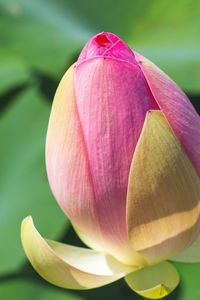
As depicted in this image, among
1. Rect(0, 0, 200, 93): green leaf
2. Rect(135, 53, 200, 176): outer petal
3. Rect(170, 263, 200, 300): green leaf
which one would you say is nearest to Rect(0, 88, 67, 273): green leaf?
Rect(0, 0, 200, 93): green leaf

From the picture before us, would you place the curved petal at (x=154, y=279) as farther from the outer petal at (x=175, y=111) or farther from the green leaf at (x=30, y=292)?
the green leaf at (x=30, y=292)

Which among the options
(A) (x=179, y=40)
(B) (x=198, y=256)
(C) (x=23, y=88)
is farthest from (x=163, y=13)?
(B) (x=198, y=256)

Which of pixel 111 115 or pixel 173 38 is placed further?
pixel 173 38

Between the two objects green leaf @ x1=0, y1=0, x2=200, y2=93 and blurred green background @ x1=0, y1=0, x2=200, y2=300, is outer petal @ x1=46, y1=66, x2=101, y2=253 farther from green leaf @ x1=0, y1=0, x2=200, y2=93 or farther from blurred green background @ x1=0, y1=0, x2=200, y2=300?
green leaf @ x1=0, y1=0, x2=200, y2=93

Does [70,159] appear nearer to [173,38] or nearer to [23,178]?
[23,178]

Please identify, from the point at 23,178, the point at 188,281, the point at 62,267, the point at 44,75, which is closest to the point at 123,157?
the point at 62,267

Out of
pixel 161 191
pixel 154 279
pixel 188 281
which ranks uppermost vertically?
pixel 161 191
